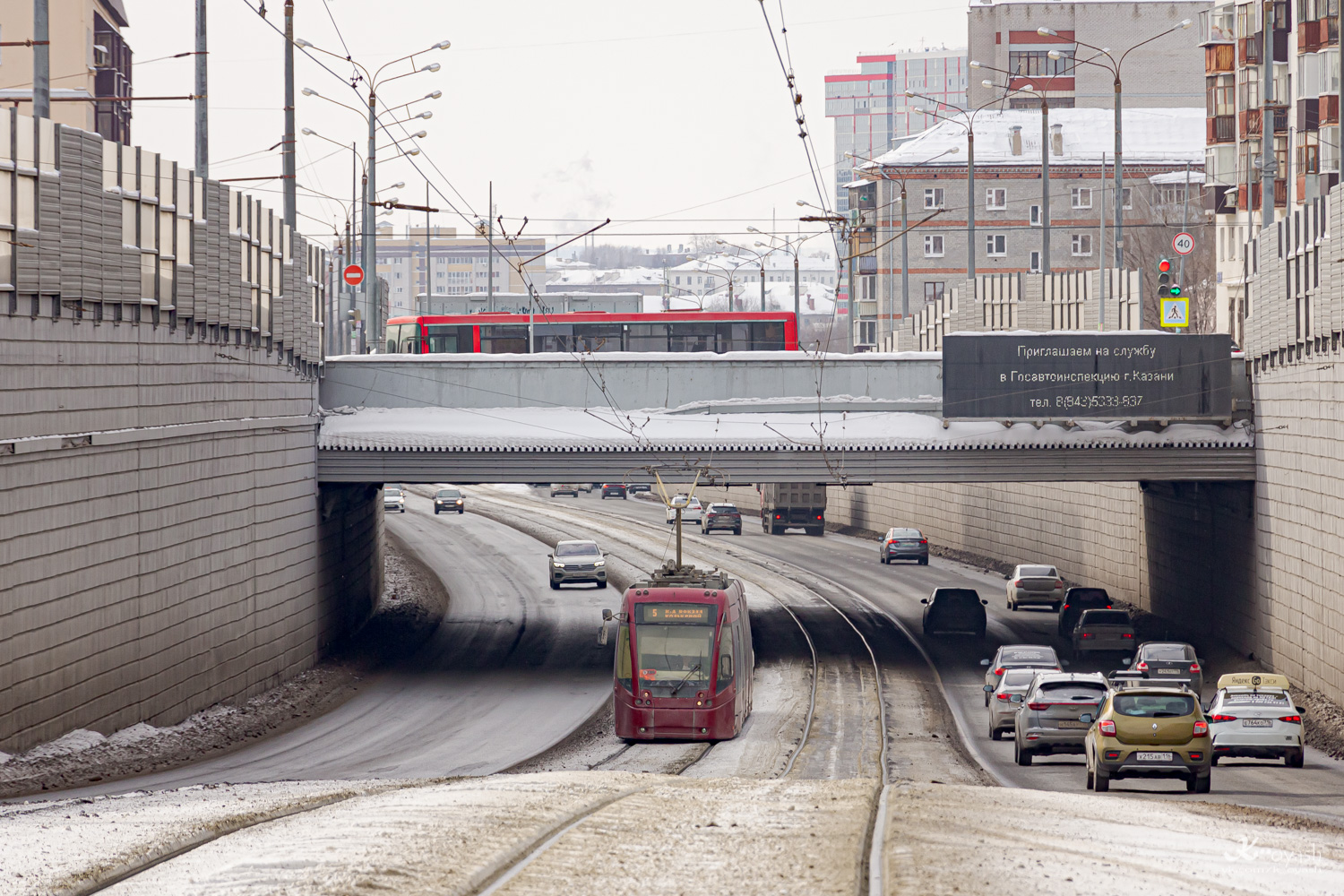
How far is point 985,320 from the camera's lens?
5628 cm

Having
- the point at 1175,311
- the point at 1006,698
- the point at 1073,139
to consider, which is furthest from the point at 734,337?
the point at 1073,139

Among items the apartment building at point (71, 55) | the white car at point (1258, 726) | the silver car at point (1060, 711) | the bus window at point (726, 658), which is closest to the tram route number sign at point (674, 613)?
the bus window at point (726, 658)

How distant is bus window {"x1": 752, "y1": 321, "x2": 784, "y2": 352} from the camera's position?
45.3 metres

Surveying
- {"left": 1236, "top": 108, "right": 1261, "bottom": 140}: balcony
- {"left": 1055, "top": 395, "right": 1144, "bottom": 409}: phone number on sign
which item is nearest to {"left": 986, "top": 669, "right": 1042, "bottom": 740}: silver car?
{"left": 1055, "top": 395, "right": 1144, "bottom": 409}: phone number on sign

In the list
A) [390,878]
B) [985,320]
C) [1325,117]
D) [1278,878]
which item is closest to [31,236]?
[390,878]

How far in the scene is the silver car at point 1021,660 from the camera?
30.8m

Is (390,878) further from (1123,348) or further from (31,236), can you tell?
(1123,348)

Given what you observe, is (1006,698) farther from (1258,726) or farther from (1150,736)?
(1150,736)

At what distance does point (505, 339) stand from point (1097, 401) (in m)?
18.4

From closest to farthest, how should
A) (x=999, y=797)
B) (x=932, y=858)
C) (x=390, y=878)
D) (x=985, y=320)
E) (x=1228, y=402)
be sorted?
(x=390, y=878) < (x=932, y=858) < (x=999, y=797) < (x=1228, y=402) < (x=985, y=320)

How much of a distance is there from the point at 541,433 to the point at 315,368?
5626mm

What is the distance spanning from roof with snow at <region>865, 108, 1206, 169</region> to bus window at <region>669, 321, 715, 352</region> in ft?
172

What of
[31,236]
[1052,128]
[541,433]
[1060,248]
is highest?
[1052,128]

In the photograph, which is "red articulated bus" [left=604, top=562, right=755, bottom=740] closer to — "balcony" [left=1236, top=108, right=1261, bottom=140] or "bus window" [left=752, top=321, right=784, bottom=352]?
"bus window" [left=752, top=321, right=784, bottom=352]
